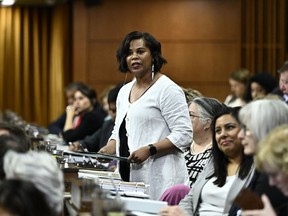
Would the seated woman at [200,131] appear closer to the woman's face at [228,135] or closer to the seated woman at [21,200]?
the woman's face at [228,135]

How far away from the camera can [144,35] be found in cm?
566

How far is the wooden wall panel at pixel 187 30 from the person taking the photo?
14242mm

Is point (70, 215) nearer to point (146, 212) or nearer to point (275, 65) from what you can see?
point (146, 212)

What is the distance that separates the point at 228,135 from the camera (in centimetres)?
473

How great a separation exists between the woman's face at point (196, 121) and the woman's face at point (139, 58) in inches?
26.5

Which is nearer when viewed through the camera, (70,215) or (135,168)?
(70,215)

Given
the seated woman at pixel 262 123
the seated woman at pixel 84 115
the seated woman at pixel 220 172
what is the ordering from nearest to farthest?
the seated woman at pixel 262 123 < the seated woman at pixel 220 172 < the seated woman at pixel 84 115

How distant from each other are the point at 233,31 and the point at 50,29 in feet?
11.3

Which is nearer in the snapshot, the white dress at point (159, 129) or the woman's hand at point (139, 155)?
the woman's hand at point (139, 155)

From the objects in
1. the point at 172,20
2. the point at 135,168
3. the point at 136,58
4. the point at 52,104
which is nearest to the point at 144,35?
the point at 136,58

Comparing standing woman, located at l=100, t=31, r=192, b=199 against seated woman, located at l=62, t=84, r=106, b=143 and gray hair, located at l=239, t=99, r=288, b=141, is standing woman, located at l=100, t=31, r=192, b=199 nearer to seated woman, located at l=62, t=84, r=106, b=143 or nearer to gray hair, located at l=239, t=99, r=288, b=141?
gray hair, located at l=239, t=99, r=288, b=141

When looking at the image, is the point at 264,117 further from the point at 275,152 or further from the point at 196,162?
the point at 196,162

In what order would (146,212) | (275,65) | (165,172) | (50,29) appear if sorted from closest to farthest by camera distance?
(146,212), (165,172), (275,65), (50,29)

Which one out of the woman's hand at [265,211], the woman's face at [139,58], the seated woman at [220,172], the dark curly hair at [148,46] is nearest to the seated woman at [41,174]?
the woman's hand at [265,211]
